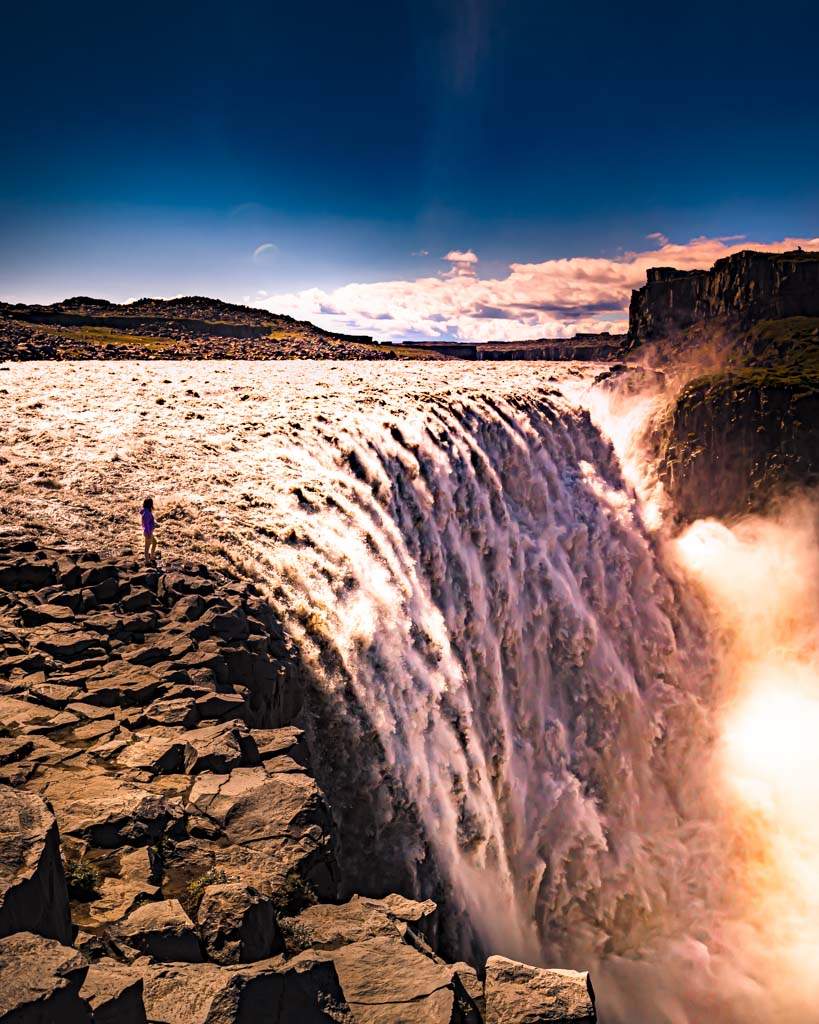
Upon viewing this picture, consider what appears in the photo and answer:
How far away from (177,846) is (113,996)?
136 inches

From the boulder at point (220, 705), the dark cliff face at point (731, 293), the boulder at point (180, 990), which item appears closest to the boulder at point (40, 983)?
the boulder at point (180, 990)

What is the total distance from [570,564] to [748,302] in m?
38.6

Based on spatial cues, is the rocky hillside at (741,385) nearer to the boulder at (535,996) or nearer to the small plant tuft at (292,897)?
the boulder at (535,996)

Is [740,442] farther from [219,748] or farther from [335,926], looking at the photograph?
[335,926]

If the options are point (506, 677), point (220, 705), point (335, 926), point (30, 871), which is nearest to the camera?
point (30, 871)

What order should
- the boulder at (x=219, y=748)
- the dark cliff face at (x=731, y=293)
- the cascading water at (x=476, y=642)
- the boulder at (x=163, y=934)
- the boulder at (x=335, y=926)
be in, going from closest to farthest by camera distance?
the boulder at (x=163, y=934) < the boulder at (x=335, y=926) < the boulder at (x=219, y=748) < the cascading water at (x=476, y=642) < the dark cliff face at (x=731, y=293)

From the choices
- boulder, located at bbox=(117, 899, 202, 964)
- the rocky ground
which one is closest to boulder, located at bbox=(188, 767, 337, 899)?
the rocky ground

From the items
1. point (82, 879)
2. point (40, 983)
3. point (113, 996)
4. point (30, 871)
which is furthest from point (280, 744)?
point (40, 983)

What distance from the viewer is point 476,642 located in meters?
25.4

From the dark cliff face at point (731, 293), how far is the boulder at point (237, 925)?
210ft

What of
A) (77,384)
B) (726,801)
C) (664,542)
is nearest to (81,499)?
(77,384)

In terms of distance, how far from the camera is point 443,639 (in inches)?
843

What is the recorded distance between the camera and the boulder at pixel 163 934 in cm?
673

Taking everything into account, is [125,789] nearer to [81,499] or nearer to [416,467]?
[81,499]
